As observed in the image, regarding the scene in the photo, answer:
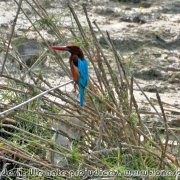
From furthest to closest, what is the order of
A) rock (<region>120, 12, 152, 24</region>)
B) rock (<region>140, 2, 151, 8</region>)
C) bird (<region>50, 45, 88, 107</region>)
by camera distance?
rock (<region>140, 2, 151, 8</region>) → rock (<region>120, 12, 152, 24</region>) → bird (<region>50, 45, 88, 107</region>)

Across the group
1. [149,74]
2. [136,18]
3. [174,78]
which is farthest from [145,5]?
[174,78]

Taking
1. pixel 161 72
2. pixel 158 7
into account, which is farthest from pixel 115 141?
pixel 158 7

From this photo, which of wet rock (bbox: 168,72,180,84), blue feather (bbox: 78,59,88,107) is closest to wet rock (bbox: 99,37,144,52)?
wet rock (bbox: 168,72,180,84)

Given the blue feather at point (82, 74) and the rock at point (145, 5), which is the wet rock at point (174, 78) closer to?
the rock at point (145, 5)

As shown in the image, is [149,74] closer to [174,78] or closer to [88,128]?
[174,78]

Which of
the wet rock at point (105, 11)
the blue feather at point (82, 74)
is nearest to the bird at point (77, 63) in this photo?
the blue feather at point (82, 74)

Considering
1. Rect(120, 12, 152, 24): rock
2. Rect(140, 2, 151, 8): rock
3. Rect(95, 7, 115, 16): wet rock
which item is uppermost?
Rect(140, 2, 151, 8): rock

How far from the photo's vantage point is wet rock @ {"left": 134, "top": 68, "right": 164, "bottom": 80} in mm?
6895

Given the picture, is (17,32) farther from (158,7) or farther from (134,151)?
(134,151)

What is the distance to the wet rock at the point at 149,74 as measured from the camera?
689cm

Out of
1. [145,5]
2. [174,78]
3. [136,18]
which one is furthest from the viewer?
[145,5]

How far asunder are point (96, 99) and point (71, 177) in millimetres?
444

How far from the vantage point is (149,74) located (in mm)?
6957

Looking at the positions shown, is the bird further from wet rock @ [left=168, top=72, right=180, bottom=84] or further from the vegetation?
wet rock @ [left=168, top=72, right=180, bottom=84]
